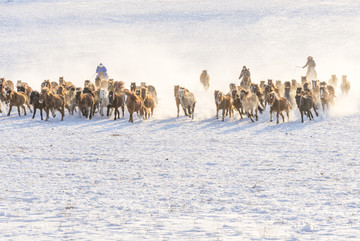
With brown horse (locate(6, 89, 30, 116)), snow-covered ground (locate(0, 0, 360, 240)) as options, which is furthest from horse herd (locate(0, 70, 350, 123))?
snow-covered ground (locate(0, 0, 360, 240))

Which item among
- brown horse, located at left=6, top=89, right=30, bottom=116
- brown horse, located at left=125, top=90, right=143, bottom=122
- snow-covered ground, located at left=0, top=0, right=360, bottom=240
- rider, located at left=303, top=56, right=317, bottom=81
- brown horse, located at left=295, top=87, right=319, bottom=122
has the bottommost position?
snow-covered ground, located at left=0, top=0, right=360, bottom=240

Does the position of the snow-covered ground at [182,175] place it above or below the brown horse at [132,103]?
below

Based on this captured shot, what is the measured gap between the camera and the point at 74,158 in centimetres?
1500

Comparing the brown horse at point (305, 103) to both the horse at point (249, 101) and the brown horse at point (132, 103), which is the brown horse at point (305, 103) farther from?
the brown horse at point (132, 103)

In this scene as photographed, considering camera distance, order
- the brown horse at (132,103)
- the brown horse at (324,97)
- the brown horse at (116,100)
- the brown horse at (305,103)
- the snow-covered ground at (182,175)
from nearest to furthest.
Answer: the snow-covered ground at (182,175) < the brown horse at (305,103) < the brown horse at (132,103) < the brown horse at (116,100) < the brown horse at (324,97)

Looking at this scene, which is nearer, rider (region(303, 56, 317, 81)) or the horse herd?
the horse herd

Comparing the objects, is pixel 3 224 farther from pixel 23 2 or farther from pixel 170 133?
pixel 23 2

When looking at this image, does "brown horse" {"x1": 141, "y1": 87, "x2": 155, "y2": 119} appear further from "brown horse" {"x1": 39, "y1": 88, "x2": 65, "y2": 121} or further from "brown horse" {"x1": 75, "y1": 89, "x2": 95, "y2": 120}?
"brown horse" {"x1": 39, "y1": 88, "x2": 65, "y2": 121}

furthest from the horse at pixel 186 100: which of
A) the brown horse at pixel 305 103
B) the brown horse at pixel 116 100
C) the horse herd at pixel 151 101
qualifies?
the brown horse at pixel 305 103

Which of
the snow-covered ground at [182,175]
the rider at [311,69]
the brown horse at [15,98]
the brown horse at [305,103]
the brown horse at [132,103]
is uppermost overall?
the rider at [311,69]

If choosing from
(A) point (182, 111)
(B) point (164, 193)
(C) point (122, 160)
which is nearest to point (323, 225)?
(B) point (164, 193)

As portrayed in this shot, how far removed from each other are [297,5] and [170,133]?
2086 inches

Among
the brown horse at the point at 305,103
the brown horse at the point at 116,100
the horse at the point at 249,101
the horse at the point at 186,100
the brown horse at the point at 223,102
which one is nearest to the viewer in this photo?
the brown horse at the point at 305,103

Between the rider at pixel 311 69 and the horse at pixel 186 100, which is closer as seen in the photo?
the horse at pixel 186 100
